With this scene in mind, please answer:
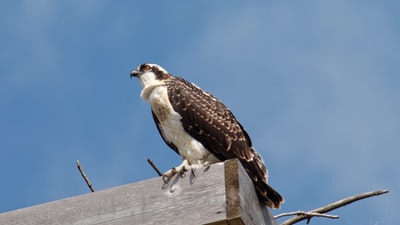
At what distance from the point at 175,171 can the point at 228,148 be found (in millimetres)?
2384

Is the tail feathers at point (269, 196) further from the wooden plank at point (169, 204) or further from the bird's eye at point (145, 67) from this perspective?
the bird's eye at point (145, 67)

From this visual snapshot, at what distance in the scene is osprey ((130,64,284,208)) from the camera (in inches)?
219

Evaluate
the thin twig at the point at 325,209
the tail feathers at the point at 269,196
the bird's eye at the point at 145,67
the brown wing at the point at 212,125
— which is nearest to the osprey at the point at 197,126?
the brown wing at the point at 212,125

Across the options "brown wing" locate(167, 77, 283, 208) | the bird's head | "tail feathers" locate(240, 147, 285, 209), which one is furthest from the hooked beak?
"tail feathers" locate(240, 147, 285, 209)

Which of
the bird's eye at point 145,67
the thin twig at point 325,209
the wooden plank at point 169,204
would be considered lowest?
the thin twig at point 325,209

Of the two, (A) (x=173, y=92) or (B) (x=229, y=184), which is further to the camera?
(A) (x=173, y=92)

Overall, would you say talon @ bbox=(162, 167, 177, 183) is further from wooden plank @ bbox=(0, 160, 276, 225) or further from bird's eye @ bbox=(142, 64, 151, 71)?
bird's eye @ bbox=(142, 64, 151, 71)

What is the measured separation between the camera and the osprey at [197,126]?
5.56 metres

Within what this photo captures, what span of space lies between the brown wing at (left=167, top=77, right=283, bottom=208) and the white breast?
36 millimetres

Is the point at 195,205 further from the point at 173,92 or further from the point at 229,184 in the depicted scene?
the point at 173,92

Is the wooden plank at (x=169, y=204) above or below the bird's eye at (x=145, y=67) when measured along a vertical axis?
below

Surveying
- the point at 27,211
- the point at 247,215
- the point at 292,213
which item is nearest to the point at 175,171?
the point at 247,215

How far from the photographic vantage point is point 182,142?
573 centimetres

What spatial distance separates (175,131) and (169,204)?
9.25 feet
